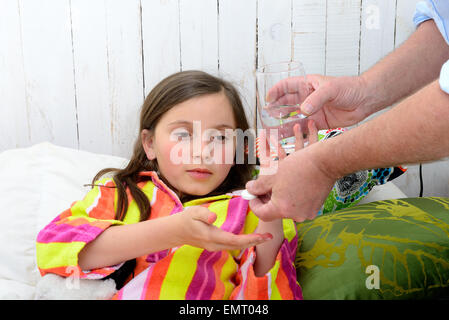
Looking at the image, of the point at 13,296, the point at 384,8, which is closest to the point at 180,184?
the point at 13,296

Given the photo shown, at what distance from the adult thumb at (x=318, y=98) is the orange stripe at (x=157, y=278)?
0.45 m

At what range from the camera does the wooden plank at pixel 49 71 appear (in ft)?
5.66

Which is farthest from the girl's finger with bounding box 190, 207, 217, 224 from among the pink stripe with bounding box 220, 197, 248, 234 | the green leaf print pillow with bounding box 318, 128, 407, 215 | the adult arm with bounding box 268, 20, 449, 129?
the green leaf print pillow with bounding box 318, 128, 407, 215

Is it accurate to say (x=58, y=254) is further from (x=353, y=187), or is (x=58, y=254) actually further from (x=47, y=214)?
(x=353, y=187)

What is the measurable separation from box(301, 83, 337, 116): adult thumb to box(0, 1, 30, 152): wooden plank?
3.98ft

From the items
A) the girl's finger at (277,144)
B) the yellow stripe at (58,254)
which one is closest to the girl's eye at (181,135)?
the girl's finger at (277,144)

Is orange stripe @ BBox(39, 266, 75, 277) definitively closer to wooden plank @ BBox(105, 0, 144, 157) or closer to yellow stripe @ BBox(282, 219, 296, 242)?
yellow stripe @ BBox(282, 219, 296, 242)

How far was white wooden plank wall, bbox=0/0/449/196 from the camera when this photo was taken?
1.73 meters

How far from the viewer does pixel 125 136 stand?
184cm

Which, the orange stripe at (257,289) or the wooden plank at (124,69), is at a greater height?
the wooden plank at (124,69)

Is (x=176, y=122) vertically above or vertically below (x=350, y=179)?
above

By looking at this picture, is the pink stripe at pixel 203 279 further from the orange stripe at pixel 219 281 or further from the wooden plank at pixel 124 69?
the wooden plank at pixel 124 69

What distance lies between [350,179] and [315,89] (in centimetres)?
40

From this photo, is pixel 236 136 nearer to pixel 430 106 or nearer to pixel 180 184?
pixel 180 184
